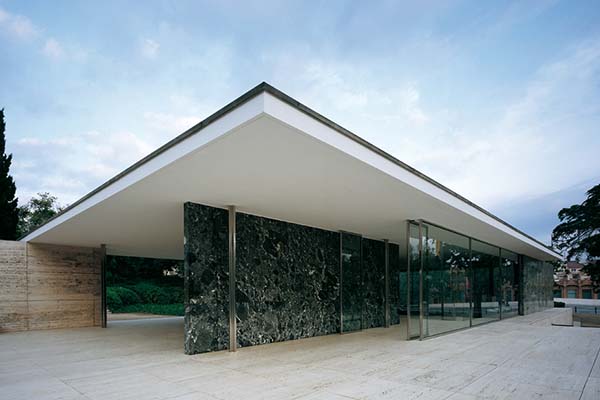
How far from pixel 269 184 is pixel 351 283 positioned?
6.37m

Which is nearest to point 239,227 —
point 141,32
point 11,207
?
point 141,32

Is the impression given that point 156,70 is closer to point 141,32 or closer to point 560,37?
point 141,32

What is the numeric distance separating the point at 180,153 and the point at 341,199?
3.31m

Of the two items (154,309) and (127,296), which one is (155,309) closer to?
(154,309)

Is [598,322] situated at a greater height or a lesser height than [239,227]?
lesser

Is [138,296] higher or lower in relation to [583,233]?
lower

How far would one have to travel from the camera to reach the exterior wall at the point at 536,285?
1879cm

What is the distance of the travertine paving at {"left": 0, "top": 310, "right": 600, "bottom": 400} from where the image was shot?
5.04 meters

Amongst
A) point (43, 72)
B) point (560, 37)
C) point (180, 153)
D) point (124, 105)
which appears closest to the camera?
point (180, 153)

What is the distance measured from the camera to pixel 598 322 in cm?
2441

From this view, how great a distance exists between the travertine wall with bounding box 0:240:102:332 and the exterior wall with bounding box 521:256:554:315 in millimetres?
17215

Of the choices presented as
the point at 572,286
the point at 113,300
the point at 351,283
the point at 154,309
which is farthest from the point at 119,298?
the point at 572,286

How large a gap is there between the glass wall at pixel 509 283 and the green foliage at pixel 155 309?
15.3 meters

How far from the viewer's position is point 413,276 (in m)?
10.1
